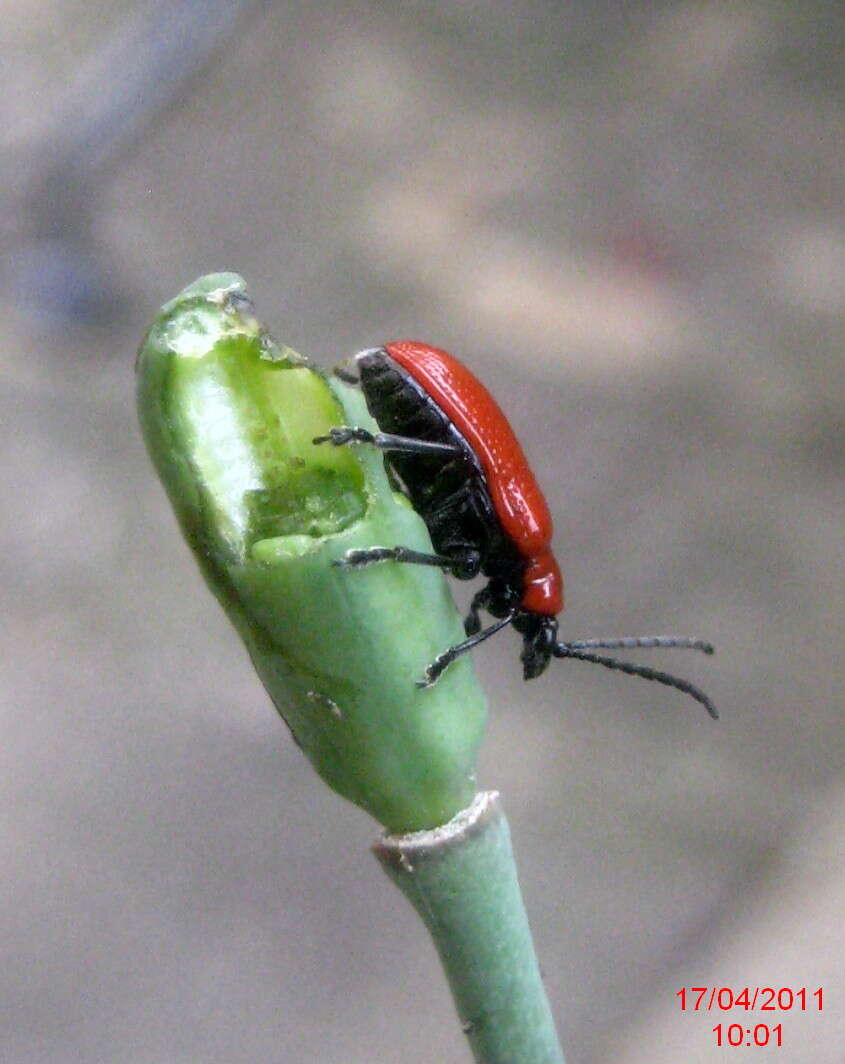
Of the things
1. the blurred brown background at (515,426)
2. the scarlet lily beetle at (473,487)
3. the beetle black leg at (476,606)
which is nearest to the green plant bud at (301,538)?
the scarlet lily beetle at (473,487)

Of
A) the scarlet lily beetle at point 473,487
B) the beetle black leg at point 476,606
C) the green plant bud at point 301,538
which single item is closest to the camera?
the green plant bud at point 301,538

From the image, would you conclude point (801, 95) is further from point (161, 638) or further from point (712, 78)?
point (161, 638)

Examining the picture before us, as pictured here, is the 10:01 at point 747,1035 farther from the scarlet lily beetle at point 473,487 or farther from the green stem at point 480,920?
the green stem at point 480,920

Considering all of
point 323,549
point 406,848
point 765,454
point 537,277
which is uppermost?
point 537,277

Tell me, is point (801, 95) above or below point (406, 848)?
above

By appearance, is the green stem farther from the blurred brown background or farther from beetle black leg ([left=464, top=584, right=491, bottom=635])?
the blurred brown background

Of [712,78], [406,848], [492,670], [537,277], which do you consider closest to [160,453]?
[406,848]
